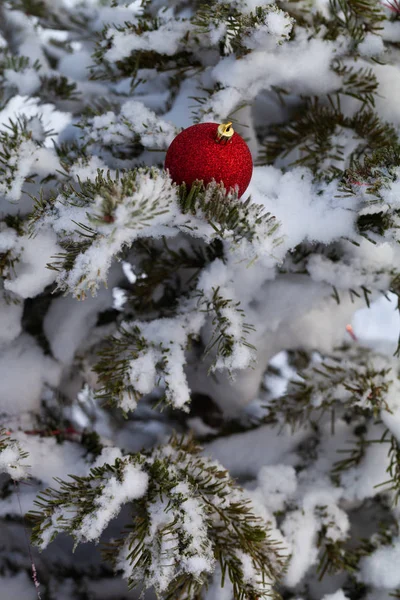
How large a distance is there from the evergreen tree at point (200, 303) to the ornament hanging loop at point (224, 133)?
Answer: 27mm

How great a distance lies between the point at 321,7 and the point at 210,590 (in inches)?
29.6

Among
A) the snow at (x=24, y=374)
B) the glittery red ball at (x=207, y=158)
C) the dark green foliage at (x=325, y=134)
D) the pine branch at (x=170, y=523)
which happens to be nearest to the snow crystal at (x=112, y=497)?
the pine branch at (x=170, y=523)

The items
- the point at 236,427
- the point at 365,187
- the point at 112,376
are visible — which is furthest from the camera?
the point at 236,427

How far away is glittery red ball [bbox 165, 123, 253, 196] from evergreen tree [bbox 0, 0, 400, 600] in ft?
0.04

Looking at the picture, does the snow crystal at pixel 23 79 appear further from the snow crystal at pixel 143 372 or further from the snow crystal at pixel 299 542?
the snow crystal at pixel 299 542

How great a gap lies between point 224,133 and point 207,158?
26 millimetres

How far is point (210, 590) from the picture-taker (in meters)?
0.58

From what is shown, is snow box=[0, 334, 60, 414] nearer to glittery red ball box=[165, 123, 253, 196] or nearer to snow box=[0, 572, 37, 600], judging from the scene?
snow box=[0, 572, 37, 600]

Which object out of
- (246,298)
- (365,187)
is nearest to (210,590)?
(246,298)

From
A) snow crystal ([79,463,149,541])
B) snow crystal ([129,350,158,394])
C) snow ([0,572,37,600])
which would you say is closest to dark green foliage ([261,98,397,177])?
snow crystal ([129,350,158,394])

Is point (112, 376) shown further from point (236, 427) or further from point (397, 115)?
point (397, 115)

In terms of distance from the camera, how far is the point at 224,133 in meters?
0.42

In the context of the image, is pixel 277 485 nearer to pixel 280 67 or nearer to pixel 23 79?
pixel 280 67

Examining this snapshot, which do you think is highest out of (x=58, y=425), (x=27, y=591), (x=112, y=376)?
(x=112, y=376)
